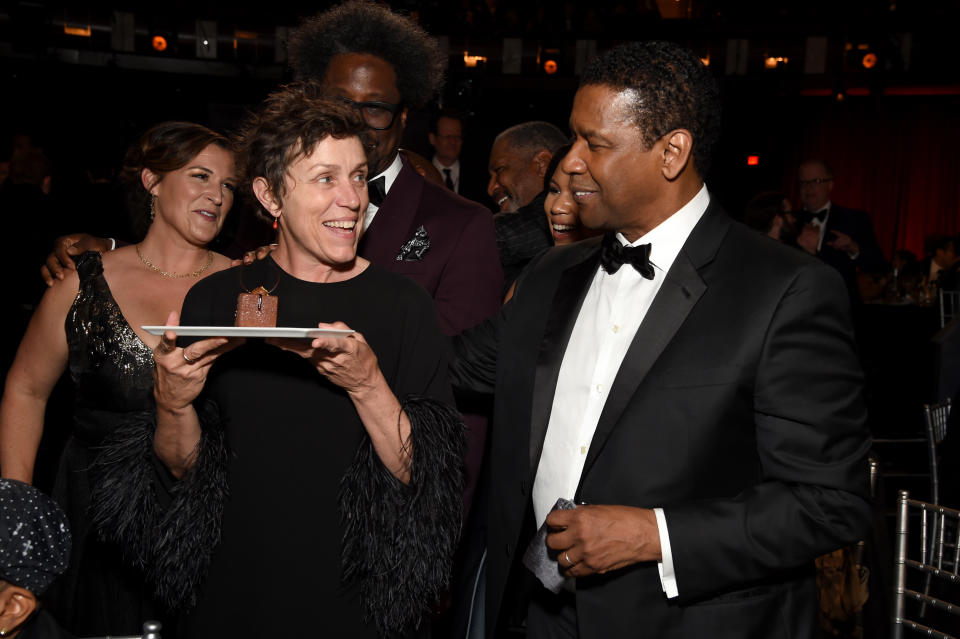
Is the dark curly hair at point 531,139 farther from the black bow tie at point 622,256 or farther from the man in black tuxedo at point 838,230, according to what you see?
the man in black tuxedo at point 838,230

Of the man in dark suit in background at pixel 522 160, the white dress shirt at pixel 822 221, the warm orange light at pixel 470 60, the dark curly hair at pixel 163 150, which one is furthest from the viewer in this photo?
the warm orange light at pixel 470 60

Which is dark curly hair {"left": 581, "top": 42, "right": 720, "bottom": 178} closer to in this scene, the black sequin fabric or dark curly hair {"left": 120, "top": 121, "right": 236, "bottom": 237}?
dark curly hair {"left": 120, "top": 121, "right": 236, "bottom": 237}

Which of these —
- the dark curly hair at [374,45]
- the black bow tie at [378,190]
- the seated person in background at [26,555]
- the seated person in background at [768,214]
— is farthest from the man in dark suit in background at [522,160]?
the seated person in background at [26,555]

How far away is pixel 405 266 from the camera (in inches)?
89.7

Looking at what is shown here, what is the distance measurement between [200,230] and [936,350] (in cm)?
415

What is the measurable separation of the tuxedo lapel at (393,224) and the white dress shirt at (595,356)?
2.44 feet

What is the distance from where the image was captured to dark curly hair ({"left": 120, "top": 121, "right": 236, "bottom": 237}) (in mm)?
2389

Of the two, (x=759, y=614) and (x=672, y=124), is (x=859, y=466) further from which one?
(x=672, y=124)

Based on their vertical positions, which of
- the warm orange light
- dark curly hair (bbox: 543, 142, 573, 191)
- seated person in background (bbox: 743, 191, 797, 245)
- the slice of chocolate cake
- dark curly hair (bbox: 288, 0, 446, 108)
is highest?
the warm orange light

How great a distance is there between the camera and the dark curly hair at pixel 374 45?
7.89 ft

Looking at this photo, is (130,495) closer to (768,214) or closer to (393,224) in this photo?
(393,224)

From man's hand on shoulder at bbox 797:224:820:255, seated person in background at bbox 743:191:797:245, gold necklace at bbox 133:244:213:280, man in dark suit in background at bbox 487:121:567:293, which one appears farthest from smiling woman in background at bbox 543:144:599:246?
man's hand on shoulder at bbox 797:224:820:255

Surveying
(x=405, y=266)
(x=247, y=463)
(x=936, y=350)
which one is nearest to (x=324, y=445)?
(x=247, y=463)

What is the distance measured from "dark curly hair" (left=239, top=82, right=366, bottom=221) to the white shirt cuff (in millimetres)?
992
